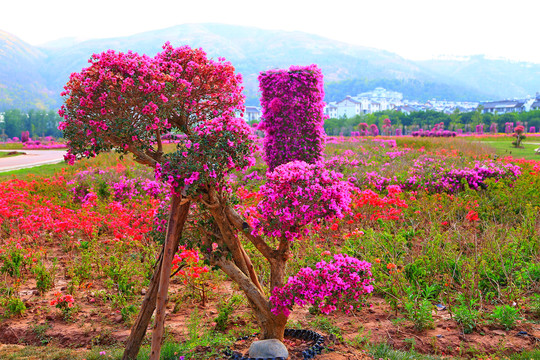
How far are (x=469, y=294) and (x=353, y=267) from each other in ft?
6.11

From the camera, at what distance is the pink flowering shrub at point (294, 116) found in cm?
927

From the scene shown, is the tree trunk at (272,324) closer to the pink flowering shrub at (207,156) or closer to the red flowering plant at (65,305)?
the pink flowering shrub at (207,156)

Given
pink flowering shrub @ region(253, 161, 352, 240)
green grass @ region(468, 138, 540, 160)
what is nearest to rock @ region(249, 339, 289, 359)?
pink flowering shrub @ region(253, 161, 352, 240)

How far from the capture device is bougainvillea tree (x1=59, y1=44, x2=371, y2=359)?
10.1 ft

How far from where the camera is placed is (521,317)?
12.7 ft

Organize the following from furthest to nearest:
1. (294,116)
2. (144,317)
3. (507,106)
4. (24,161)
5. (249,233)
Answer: (507,106) → (24,161) → (294,116) → (144,317) → (249,233)

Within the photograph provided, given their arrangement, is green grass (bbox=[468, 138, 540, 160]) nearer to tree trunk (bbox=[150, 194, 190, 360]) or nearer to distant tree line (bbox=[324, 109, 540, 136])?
tree trunk (bbox=[150, 194, 190, 360])

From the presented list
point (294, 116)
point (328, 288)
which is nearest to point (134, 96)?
point (328, 288)

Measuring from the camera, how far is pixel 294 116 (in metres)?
9.29

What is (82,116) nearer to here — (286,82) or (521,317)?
(521,317)

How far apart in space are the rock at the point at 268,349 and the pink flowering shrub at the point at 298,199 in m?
0.86

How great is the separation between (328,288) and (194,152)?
1.37 metres

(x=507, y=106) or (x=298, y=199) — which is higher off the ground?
(x=507, y=106)

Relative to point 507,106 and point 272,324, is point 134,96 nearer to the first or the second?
point 272,324
